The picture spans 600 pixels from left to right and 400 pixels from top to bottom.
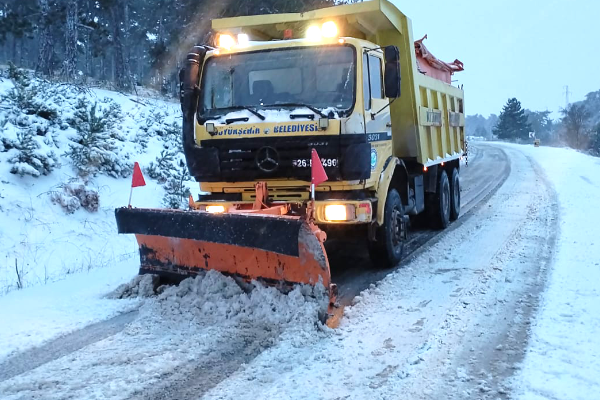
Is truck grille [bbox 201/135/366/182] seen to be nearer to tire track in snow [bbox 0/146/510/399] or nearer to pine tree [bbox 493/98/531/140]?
tire track in snow [bbox 0/146/510/399]

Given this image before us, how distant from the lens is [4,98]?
1020 cm

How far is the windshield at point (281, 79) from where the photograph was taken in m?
5.61

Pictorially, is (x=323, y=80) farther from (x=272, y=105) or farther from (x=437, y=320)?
(x=437, y=320)

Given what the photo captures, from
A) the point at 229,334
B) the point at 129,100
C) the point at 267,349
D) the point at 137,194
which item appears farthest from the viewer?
the point at 129,100

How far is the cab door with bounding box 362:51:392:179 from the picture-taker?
569cm

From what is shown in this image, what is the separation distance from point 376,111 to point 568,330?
2950 millimetres

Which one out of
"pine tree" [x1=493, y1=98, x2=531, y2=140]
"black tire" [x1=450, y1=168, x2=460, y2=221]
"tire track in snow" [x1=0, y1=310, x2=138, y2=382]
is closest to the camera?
"tire track in snow" [x1=0, y1=310, x2=138, y2=382]

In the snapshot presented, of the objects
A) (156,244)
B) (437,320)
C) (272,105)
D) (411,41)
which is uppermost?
(411,41)

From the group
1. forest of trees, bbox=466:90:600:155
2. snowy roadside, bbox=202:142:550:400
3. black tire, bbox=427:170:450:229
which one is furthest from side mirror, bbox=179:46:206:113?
forest of trees, bbox=466:90:600:155

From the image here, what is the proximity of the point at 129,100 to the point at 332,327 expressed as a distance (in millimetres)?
15152

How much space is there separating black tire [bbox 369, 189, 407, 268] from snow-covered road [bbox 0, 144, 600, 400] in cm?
25

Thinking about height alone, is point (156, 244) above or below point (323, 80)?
below

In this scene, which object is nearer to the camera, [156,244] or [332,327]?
[332,327]

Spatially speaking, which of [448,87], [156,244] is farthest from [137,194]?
[448,87]
